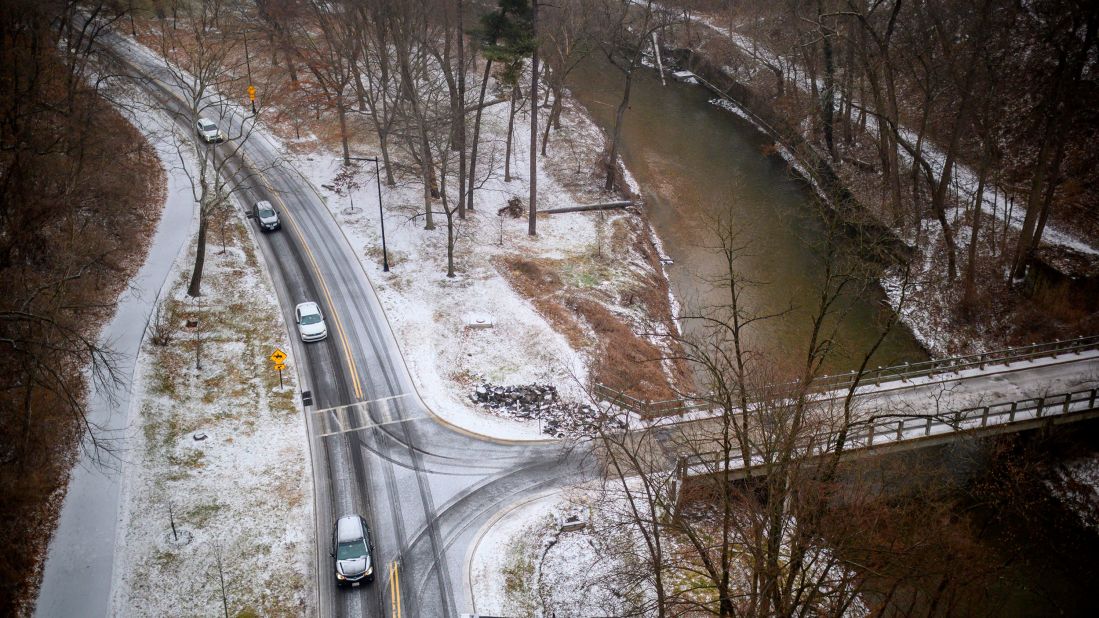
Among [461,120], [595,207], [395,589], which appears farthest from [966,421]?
[461,120]

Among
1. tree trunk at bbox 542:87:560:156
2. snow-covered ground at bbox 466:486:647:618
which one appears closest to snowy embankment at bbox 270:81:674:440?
tree trunk at bbox 542:87:560:156

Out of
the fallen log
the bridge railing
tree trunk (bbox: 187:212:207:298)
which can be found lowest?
the bridge railing

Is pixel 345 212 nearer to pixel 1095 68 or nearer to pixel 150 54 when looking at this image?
pixel 150 54

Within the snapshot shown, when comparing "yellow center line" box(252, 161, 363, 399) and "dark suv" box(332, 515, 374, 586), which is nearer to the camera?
"dark suv" box(332, 515, 374, 586)

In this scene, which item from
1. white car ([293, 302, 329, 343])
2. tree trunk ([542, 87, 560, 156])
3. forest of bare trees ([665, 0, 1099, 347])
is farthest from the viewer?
tree trunk ([542, 87, 560, 156])

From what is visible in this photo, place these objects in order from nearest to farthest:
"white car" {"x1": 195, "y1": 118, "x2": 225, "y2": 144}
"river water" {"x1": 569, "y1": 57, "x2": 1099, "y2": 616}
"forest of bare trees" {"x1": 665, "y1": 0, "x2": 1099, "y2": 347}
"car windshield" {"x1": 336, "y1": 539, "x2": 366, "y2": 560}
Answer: "car windshield" {"x1": 336, "y1": 539, "x2": 366, "y2": 560} < "river water" {"x1": 569, "y1": 57, "x2": 1099, "y2": 616} < "forest of bare trees" {"x1": 665, "y1": 0, "x2": 1099, "y2": 347} < "white car" {"x1": 195, "y1": 118, "x2": 225, "y2": 144}

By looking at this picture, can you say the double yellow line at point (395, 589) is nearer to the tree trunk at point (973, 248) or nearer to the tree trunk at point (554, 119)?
the tree trunk at point (973, 248)

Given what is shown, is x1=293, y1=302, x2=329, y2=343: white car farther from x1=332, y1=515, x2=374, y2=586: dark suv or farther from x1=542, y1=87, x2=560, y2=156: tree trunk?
x1=542, y1=87, x2=560, y2=156: tree trunk

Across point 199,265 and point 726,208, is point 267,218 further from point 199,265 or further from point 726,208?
point 726,208
